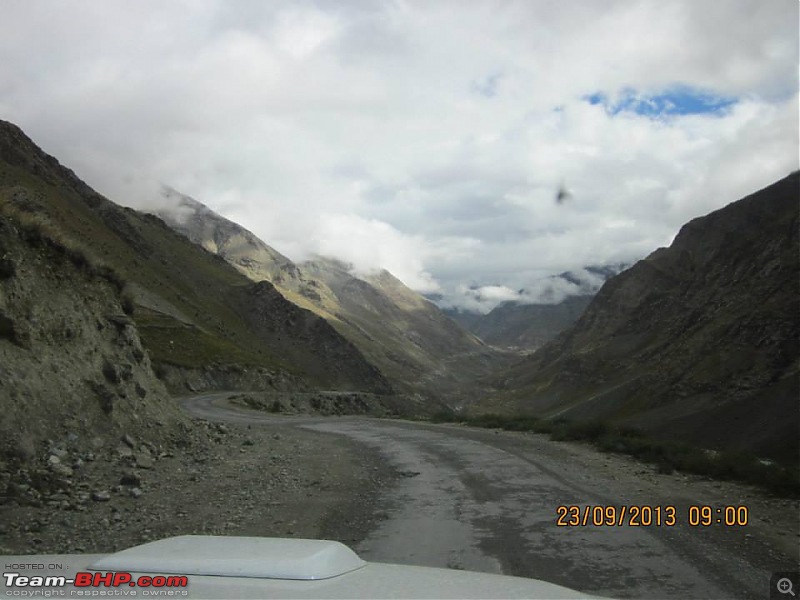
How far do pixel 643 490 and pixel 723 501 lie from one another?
1.46 m

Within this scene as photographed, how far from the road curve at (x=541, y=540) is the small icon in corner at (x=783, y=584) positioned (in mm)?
106

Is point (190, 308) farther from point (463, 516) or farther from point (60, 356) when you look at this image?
point (463, 516)

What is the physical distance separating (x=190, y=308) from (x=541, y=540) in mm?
87181

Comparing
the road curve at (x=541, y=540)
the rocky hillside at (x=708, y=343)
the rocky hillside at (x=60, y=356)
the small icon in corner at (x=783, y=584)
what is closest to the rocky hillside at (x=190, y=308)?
the rocky hillside at (x=60, y=356)

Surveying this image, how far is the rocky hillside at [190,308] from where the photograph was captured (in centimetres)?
6844

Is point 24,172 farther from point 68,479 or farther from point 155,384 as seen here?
point 68,479

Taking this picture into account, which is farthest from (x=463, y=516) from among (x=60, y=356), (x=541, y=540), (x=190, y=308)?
(x=190, y=308)

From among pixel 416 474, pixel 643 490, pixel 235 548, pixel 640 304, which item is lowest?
pixel 416 474

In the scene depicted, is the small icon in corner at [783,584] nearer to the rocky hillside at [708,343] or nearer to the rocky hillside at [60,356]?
the rocky hillside at [60,356]

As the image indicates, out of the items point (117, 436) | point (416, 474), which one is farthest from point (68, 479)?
point (416, 474)

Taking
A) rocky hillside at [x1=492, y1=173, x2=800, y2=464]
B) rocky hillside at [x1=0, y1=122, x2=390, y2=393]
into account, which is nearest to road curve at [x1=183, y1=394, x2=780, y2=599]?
rocky hillside at [x1=492, y1=173, x2=800, y2=464]

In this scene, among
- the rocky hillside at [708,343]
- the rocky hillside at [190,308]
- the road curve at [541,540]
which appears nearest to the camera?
the road curve at [541,540]

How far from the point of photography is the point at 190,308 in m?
88.5

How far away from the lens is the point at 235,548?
3.91 meters
